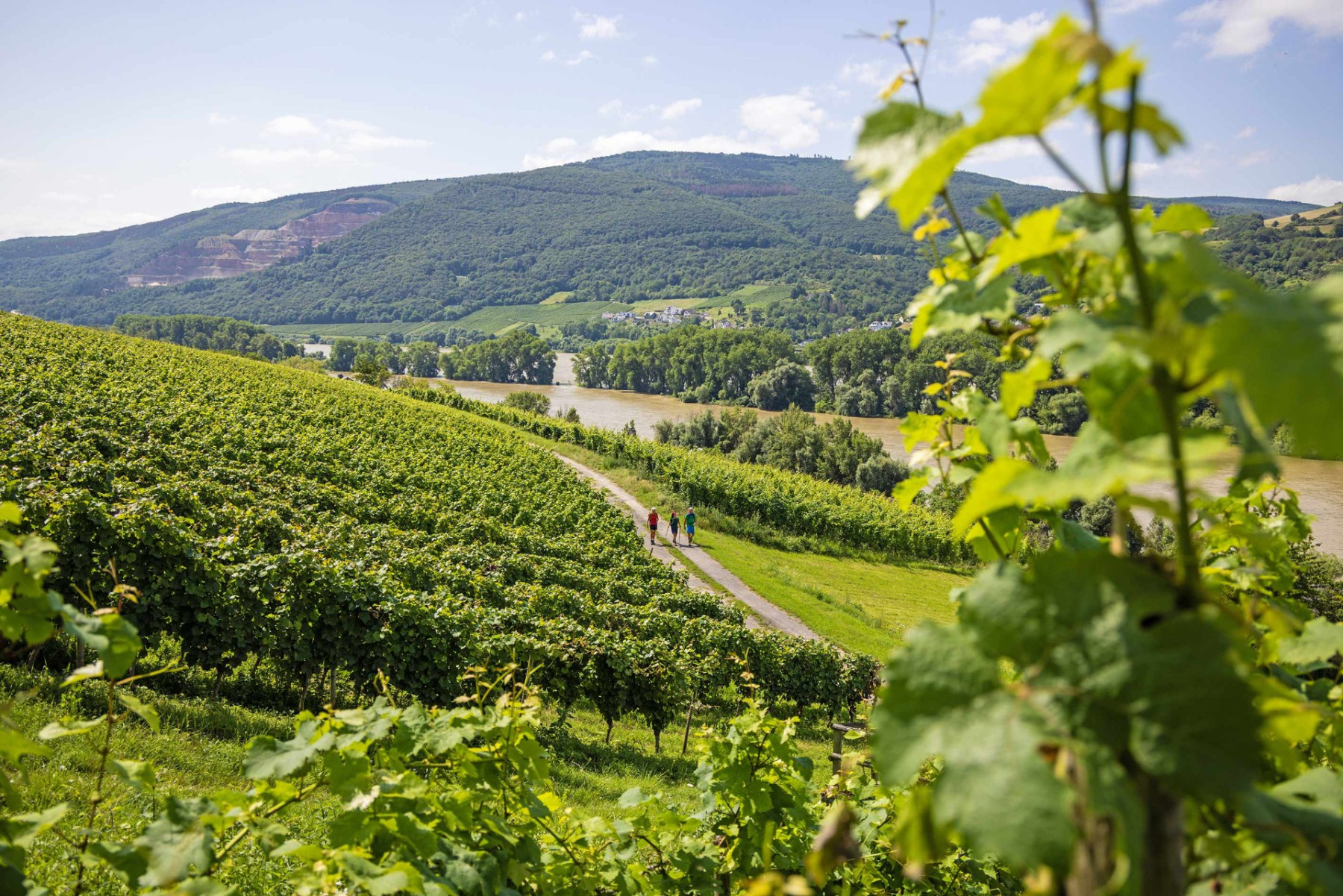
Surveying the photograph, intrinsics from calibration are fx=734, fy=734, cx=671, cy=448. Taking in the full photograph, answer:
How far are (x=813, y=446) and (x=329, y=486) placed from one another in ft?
117

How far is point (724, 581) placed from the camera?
80.1 feet

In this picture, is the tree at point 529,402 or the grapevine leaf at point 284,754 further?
the tree at point 529,402

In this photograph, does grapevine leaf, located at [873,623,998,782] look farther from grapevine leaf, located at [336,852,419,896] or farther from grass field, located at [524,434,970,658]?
grass field, located at [524,434,970,658]

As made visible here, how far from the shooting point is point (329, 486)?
18297 mm

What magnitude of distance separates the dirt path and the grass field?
11.9 inches

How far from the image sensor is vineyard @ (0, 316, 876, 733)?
8.64 m

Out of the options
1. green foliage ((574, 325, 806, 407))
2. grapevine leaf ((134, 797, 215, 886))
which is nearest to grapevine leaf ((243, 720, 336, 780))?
grapevine leaf ((134, 797, 215, 886))

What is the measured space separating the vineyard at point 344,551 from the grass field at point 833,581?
437 cm

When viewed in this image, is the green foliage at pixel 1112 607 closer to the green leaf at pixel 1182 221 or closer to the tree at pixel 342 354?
the green leaf at pixel 1182 221

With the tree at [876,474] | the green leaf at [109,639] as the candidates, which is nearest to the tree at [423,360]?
the tree at [876,474]

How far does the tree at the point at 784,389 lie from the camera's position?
79.4m

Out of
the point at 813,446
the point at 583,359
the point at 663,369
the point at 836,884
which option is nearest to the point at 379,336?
the point at 583,359

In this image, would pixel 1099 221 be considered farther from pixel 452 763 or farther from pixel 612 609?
pixel 612 609

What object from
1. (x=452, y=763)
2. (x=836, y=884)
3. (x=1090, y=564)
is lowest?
(x=836, y=884)
